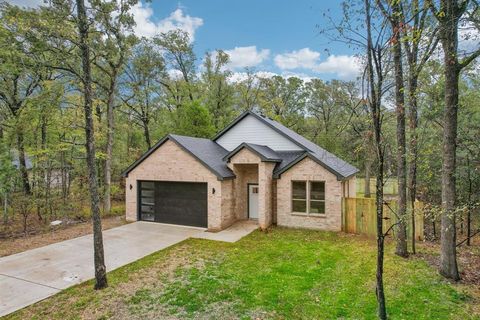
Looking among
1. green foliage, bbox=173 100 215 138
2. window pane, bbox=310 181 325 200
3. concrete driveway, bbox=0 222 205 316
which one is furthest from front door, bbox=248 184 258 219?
green foliage, bbox=173 100 215 138

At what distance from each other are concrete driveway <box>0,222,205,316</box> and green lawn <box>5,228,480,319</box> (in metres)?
0.67

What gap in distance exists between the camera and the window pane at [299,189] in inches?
561

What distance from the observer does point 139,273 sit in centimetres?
859

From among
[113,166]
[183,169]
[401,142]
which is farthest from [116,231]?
[401,142]

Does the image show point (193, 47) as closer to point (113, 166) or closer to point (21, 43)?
point (113, 166)

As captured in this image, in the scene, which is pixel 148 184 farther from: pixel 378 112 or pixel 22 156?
pixel 378 112

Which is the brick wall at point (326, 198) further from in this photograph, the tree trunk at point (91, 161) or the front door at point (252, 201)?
the tree trunk at point (91, 161)

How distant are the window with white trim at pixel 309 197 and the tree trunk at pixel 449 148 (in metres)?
6.41

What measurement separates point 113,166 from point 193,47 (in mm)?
14905

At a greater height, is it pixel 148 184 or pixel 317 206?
pixel 148 184

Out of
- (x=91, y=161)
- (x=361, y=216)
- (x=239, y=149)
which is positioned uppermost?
(x=239, y=149)

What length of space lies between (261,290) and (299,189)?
773 cm

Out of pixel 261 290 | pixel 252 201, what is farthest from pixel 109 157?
A: pixel 261 290

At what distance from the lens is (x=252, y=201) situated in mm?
16172
